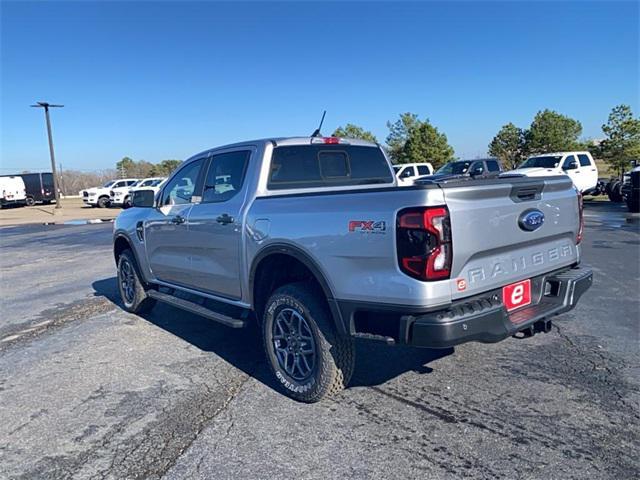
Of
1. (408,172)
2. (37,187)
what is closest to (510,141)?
(408,172)

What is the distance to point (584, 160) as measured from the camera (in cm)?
2181

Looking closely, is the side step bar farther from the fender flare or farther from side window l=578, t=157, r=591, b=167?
side window l=578, t=157, r=591, b=167

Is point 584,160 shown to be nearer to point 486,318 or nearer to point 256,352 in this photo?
point 256,352

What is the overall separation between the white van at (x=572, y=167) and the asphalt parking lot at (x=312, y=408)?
16308mm

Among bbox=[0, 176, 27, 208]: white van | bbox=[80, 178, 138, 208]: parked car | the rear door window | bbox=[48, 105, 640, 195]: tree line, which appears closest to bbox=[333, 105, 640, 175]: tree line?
bbox=[48, 105, 640, 195]: tree line

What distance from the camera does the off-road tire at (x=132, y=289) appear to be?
6.30 metres

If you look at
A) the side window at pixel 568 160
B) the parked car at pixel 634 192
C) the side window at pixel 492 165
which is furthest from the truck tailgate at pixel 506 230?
the side window at pixel 492 165

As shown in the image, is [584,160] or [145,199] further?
[584,160]

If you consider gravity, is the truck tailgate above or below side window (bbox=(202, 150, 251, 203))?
below

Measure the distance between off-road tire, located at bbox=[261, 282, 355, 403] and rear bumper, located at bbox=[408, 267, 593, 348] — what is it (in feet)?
2.21

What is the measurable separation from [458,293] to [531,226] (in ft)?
2.81

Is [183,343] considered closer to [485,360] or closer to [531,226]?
[485,360]

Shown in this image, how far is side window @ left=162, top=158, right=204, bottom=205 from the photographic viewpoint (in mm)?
5262

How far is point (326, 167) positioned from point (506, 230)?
6.55 ft
